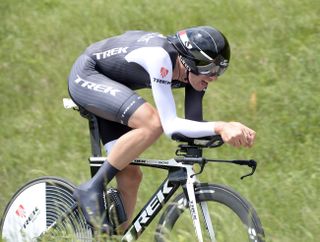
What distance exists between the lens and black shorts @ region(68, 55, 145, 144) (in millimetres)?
5832

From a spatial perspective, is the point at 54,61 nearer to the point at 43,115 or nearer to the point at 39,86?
the point at 39,86

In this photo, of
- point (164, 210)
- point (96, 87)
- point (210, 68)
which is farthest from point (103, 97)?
point (164, 210)

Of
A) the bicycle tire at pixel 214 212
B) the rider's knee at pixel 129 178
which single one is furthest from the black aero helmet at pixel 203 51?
the rider's knee at pixel 129 178

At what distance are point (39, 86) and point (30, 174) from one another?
1.94 m

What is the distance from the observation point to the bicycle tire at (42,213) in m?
6.23

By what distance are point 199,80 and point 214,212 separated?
886 mm

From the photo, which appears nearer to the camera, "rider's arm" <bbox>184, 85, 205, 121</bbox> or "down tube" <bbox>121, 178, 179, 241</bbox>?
"down tube" <bbox>121, 178, 179, 241</bbox>

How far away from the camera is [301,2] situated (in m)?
10.4

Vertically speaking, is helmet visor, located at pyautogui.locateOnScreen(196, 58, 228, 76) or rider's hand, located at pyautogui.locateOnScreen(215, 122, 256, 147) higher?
helmet visor, located at pyautogui.locateOnScreen(196, 58, 228, 76)

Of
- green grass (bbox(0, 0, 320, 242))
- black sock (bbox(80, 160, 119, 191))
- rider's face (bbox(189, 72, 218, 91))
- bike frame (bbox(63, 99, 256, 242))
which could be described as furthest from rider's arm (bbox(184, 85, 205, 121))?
green grass (bbox(0, 0, 320, 242))

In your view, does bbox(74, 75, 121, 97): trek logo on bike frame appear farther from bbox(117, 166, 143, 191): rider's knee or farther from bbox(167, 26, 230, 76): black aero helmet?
bbox(117, 166, 143, 191): rider's knee

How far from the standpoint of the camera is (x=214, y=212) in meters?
5.72

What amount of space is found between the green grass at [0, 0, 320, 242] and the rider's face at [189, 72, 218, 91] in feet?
4.08

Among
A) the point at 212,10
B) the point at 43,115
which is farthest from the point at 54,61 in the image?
the point at 212,10
